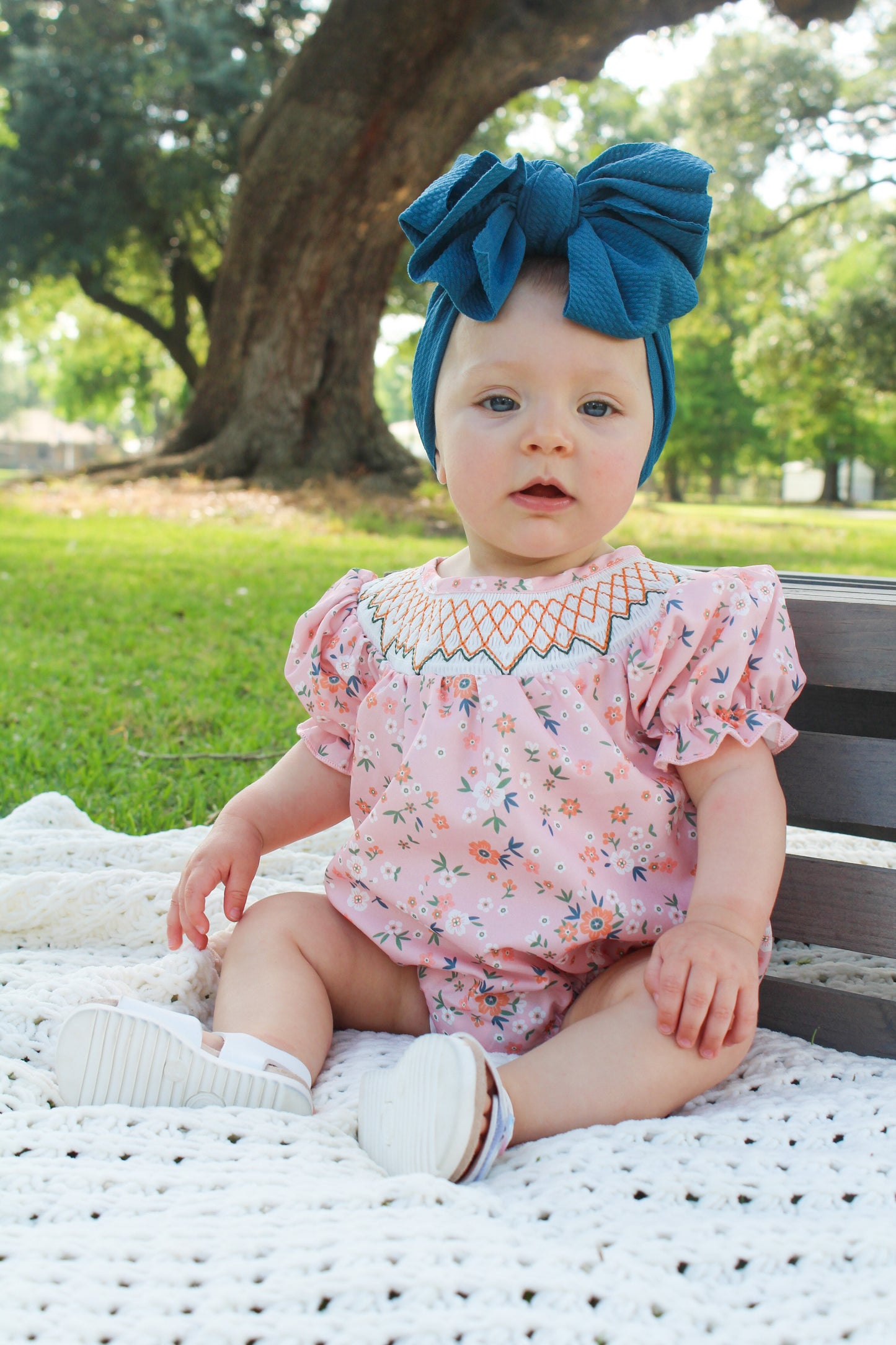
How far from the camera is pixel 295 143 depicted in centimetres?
910

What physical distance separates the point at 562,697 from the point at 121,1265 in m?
0.85

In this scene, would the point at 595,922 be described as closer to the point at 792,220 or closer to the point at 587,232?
the point at 587,232

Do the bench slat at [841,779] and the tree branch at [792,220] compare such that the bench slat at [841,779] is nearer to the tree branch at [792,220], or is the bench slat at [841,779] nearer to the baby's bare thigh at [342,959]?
the baby's bare thigh at [342,959]

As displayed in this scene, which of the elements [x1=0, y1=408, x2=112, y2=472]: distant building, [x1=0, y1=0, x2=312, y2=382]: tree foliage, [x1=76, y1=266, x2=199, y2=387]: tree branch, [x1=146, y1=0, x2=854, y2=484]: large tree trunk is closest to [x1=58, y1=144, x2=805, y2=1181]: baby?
[x1=146, y1=0, x2=854, y2=484]: large tree trunk

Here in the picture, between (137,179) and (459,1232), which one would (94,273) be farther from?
(459,1232)

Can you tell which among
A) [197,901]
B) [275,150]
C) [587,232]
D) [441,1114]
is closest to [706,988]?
[441,1114]

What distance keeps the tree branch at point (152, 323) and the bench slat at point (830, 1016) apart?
50.1 ft

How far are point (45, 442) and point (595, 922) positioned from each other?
212 ft

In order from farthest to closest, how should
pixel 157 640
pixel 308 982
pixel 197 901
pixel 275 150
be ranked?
pixel 275 150
pixel 157 640
pixel 197 901
pixel 308 982

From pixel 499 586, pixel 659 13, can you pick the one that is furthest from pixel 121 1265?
pixel 659 13

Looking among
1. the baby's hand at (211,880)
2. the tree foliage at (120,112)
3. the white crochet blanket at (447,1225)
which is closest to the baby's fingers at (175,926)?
the baby's hand at (211,880)

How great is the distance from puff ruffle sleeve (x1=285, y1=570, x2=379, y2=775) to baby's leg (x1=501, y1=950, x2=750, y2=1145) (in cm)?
64

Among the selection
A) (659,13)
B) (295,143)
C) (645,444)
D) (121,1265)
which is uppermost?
(659,13)

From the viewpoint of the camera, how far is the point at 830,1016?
1601mm
